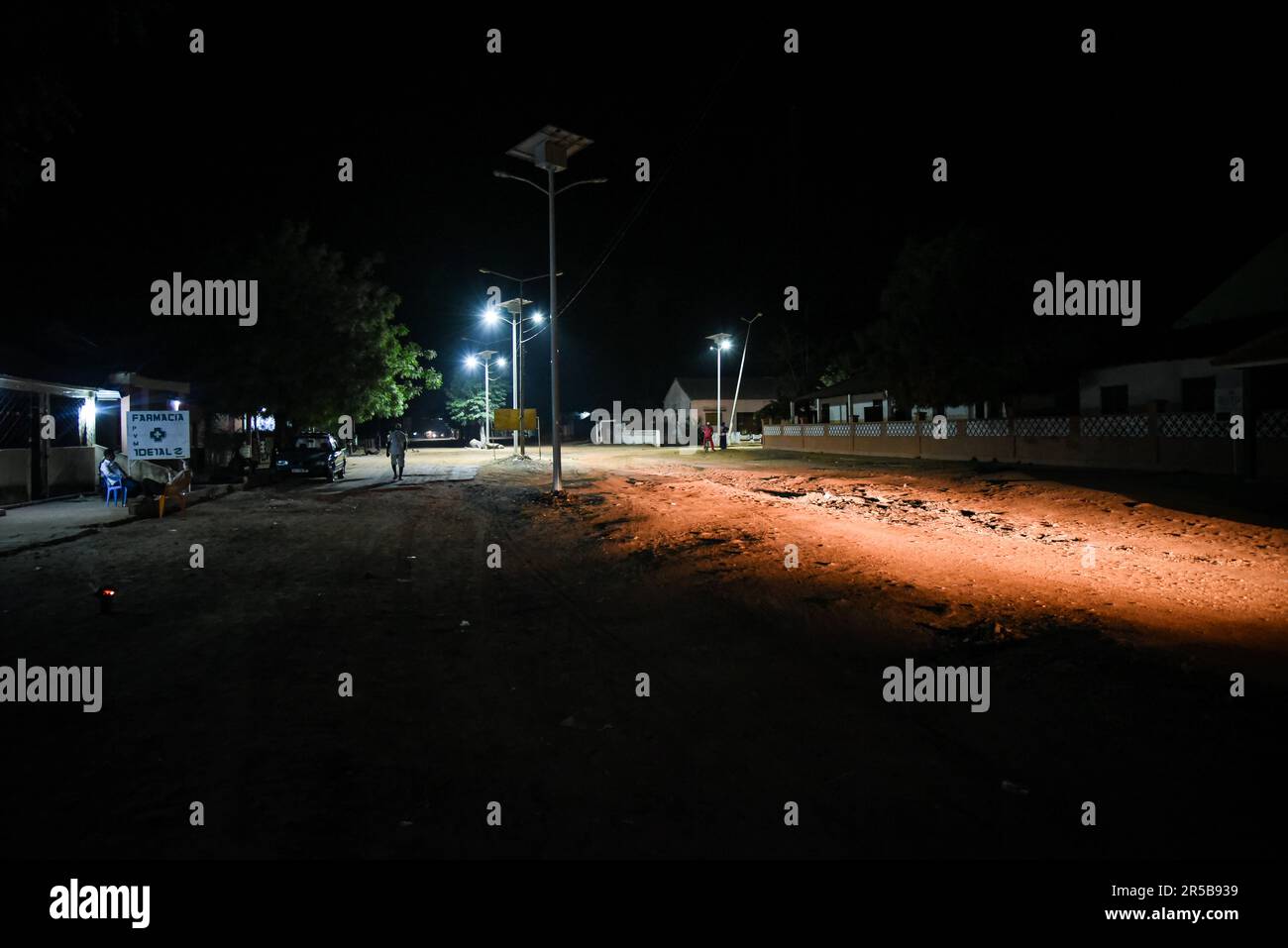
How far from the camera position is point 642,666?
Result: 570 cm

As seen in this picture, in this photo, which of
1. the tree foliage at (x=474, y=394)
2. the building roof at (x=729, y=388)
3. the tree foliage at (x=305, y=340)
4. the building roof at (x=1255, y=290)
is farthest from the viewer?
the tree foliage at (x=474, y=394)

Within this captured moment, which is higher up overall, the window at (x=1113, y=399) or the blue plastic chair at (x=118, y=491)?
the window at (x=1113, y=399)

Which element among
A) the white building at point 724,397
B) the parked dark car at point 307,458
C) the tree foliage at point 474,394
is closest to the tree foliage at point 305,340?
the parked dark car at point 307,458

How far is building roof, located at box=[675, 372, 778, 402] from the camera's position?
75.6 m

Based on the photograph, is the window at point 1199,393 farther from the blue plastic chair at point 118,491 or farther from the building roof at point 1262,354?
the blue plastic chair at point 118,491

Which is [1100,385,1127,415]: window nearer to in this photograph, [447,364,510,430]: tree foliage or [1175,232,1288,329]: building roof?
[1175,232,1288,329]: building roof

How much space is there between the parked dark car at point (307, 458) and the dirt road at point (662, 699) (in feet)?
48.0

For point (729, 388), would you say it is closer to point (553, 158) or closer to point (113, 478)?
point (553, 158)

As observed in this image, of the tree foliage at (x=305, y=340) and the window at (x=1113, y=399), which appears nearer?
the window at (x=1113, y=399)

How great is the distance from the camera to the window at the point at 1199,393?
2203 cm

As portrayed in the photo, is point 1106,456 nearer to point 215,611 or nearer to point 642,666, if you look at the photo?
point 642,666

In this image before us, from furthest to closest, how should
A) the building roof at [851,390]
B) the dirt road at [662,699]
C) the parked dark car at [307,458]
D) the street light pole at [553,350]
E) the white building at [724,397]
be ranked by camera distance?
the white building at [724,397]
the building roof at [851,390]
the parked dark car at [307,458]
the street light pole at [553,350]
the dirt road at [662,699]

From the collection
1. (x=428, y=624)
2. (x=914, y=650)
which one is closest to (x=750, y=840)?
(x=914, y=650)

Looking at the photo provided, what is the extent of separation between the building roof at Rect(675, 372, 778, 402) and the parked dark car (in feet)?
172
